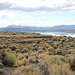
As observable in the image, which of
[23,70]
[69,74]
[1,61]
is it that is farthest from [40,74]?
[1,61]

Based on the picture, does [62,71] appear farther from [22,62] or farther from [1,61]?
[1,61]

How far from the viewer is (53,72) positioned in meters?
8.20

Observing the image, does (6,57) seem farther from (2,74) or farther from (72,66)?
(72,66)

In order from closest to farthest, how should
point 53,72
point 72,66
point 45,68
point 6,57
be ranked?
point 53,72 → point 45,68 → point 72,66 → point 6,57

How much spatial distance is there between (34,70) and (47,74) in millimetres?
861

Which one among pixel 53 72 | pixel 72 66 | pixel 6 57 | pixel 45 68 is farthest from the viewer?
pixel 6 57

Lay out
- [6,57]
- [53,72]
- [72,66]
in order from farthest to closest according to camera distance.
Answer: [6,57]
[72,66]
[53,72]

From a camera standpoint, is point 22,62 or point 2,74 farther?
point 22,62

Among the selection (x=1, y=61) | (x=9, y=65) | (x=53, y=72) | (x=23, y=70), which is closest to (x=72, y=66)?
(x=53, y=72)

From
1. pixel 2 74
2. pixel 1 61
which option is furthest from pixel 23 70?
pixel 1 61

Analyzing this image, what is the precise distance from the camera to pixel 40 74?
8.22 m

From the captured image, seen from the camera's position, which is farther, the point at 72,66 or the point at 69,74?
the point at 72,66

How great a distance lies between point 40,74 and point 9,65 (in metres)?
4.03

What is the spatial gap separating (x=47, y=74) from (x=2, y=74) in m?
2.85
